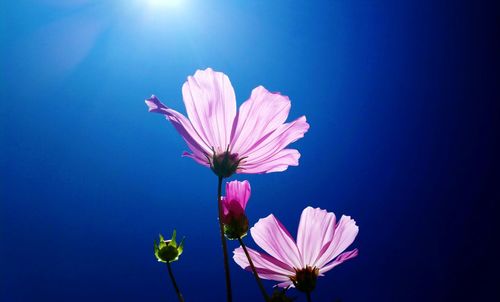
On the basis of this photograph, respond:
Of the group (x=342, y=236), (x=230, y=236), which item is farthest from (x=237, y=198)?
(x=342, y=236)

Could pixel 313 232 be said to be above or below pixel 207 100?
below

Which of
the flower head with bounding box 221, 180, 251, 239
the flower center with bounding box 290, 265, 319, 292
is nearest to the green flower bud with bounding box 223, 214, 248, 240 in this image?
the flower head with bounding box 221, 180, 251, 239

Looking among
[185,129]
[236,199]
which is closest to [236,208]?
[236,199]

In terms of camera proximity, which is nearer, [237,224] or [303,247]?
[237,224]

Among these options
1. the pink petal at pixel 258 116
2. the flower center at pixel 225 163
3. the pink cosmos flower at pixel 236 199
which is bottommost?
the pink cosmos flower at pixel 236 199

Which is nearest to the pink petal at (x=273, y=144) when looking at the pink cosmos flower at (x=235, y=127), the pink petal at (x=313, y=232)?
the pink cosmos flower at (x=235, y=127)

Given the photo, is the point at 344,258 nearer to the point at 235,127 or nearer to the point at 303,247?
the point at 303,247

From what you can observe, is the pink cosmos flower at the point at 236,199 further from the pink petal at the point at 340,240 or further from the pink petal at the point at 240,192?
the pink petal at the point at 340,240
